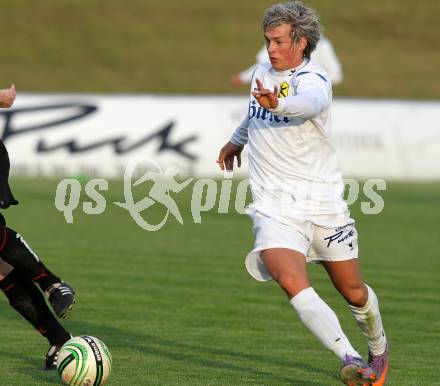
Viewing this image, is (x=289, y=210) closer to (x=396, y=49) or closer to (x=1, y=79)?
(x=1, y=79)

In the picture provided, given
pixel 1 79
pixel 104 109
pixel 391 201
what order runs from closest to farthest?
pixel 391 201, pixel 104 109, pixel 1 79

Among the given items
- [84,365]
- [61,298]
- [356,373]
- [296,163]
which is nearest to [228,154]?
[296,163]

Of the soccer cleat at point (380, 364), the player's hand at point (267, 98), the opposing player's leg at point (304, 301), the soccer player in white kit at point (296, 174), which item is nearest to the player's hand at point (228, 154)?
the soccer player in white kit at point (296, 174)

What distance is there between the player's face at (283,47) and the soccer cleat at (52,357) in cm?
232

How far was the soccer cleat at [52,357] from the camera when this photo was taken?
26.3ft

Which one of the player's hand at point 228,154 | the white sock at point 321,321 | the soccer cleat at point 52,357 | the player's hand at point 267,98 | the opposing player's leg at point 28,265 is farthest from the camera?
the player's hand at point 228,154

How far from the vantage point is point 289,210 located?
24.0ft

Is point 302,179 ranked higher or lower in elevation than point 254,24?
higher

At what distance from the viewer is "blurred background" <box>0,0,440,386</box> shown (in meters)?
9.04

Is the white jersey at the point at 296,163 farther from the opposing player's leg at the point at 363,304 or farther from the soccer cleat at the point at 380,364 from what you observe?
the soccer cleat at the point at 380,364

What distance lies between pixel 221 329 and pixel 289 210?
2.72 meters

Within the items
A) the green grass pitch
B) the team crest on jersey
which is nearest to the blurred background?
the green grass pitch

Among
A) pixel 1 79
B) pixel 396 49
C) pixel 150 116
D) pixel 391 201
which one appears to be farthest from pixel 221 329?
pixel 396 49

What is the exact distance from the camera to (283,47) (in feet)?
24.0
